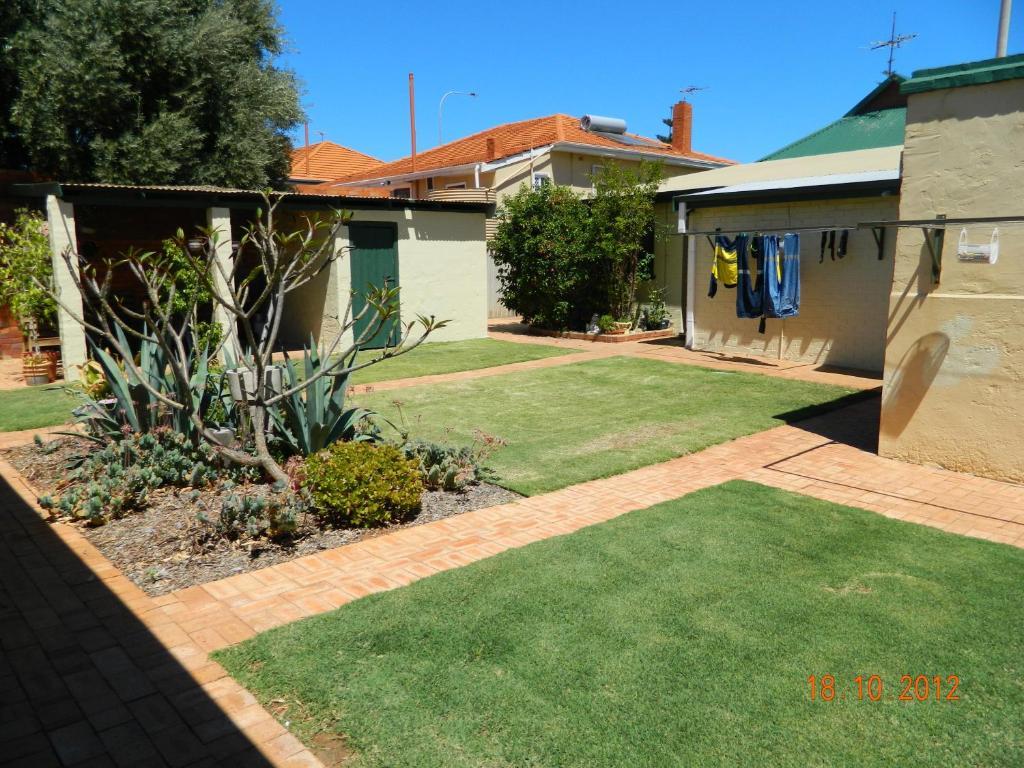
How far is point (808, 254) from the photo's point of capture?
12.9 m

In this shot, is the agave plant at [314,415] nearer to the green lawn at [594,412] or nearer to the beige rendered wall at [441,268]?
the green lawn at [594,412]

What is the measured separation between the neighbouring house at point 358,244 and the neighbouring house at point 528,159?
10.6 feet

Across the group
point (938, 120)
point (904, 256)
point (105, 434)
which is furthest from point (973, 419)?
point (105, 434)

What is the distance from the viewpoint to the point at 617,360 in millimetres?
14078

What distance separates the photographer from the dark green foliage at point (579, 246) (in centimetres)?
1639

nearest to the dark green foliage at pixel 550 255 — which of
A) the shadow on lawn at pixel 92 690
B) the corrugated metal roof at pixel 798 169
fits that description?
the corrugated metal roof at pixel 798 169

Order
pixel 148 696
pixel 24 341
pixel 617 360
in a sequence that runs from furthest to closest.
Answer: pixel 617 360
pixel 24 341
pixel 148 696

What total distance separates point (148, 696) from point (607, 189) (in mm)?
14741

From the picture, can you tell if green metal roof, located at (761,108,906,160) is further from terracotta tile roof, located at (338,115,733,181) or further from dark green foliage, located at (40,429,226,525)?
dark green foliage, located at (40,429,226,525)

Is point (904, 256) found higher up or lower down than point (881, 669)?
higher up

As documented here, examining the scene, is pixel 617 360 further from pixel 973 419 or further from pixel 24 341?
pixel 24 341

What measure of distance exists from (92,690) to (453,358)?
1138 centimetres

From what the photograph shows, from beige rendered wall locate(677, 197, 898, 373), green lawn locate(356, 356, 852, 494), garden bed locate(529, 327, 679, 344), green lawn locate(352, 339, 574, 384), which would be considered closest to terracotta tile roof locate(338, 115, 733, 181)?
garden bed locate(529, 327, 679, 344)

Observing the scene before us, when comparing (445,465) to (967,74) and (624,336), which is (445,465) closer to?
(967,74)
